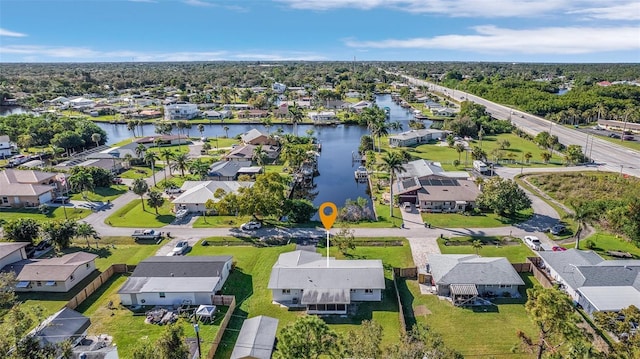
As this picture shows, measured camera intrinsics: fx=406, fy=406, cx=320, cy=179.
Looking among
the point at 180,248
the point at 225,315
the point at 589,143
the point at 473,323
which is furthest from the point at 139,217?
the point at 589,143

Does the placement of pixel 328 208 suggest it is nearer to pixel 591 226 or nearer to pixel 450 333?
pixel 450 333

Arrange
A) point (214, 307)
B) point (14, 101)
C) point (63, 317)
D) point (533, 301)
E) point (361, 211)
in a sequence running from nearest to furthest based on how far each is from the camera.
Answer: point (533, 301), point (63, 317), point (214, 307), point (361, 211), point (14, 101)

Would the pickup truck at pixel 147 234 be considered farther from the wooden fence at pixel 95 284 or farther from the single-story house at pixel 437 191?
the single-story house at pixel 437 191

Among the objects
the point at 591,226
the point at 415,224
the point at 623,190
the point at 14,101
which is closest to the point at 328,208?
the point at 415,224

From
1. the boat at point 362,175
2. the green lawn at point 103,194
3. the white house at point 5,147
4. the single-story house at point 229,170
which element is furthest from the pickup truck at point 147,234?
the white house at point 5,147

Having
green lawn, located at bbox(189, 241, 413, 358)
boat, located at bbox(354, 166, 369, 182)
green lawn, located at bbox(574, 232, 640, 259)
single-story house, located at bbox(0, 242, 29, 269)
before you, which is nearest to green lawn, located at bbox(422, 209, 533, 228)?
green lawn, located at bbox(574, 232, 640, 259)

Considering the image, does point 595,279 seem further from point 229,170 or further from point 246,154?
point 246,154
